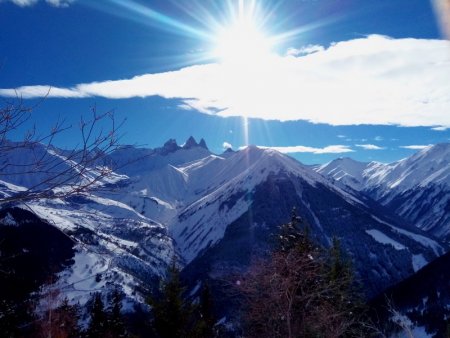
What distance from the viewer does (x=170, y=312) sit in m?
23.3

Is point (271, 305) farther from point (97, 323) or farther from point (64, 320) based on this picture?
point (97, 323)

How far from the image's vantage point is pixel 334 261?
97.0ft

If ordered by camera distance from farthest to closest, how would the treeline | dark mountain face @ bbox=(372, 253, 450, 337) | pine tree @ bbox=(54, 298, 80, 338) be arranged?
dark mountain face @ bbox=(372, 253, 450, 337)
pine tree @ bbox=(54, 298, 80, 338)
the treeline

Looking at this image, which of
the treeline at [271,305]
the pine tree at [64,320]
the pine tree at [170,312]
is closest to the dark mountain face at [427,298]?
the treeline at [271,305]

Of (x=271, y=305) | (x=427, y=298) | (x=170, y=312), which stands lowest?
(x=427, y=298)

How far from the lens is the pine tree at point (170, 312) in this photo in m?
23.2

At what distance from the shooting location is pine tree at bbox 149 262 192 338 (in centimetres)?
2316

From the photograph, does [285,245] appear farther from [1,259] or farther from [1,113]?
[1,113]

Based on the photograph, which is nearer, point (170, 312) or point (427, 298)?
point (170, 312)

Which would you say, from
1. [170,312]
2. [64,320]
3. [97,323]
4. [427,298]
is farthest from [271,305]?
[427,298]

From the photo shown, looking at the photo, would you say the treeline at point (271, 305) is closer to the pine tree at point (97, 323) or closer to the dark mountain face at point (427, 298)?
the pine tree at point (97, 323)

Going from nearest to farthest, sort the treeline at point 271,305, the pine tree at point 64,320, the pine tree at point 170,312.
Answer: the treeline at point 271,305 → the pine tree at point 64,320 → the pine tree at point 170,312

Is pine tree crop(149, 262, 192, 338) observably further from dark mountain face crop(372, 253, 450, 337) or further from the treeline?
dark mountain face crop(372, 253, 450, 337)

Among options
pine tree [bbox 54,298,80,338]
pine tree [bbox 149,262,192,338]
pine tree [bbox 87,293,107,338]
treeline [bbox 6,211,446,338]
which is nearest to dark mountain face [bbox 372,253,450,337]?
pine tree [bbox 87,293,107,338]
